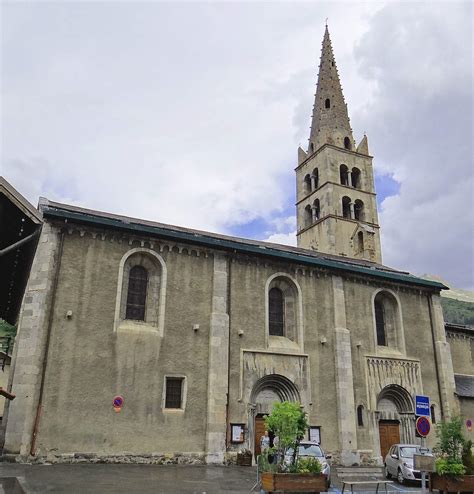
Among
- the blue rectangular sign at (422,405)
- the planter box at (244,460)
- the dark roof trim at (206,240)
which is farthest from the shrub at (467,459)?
the dark roof trim at (206,240)

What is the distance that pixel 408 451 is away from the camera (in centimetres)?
1839

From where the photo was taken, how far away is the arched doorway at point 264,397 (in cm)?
2148

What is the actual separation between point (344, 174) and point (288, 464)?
131ft

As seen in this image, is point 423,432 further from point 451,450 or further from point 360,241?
point 360,241

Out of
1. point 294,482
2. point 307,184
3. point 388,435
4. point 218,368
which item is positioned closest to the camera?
point 294,482

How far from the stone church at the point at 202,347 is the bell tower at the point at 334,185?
17106mm

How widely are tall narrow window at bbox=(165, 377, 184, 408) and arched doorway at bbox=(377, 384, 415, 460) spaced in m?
10.5

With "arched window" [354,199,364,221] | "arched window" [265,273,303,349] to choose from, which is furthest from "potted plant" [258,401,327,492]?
"arched window" [354,199,364,221]

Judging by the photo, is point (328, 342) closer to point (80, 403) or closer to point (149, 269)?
point (149, 269)

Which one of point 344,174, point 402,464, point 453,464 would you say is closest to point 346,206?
point 344,174

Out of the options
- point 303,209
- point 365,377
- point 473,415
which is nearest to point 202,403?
point 365,377

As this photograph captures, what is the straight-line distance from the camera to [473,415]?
26.6 meters

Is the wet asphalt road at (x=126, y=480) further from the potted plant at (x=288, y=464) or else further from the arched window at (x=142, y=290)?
the arched window at (x=142, y=290)

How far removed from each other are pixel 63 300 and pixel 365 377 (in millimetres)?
15066
